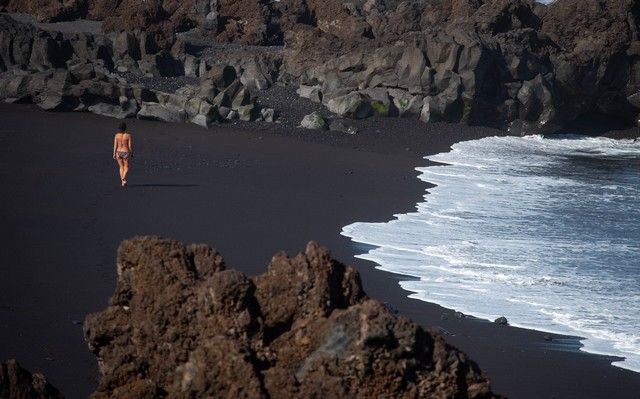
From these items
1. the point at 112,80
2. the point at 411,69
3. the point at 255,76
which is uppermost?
the point at 411,69

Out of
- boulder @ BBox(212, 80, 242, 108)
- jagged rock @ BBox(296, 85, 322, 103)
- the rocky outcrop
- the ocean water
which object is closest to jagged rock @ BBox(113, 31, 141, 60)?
the rocky outcrop

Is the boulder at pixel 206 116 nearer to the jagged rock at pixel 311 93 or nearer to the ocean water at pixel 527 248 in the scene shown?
the ocean water at pixel 527 248

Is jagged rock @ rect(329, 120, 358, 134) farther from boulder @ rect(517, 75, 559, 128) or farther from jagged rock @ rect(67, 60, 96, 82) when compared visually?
boulder @ rect(517, 75, 559, 128)

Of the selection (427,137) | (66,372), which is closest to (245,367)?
(66,372)

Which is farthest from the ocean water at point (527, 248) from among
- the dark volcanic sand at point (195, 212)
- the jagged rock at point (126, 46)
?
the jagged rock at point (126, 46)

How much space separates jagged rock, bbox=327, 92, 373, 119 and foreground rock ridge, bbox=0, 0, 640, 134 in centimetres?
4

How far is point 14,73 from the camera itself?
2708 cm

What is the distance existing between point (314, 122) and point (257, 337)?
71.9ft

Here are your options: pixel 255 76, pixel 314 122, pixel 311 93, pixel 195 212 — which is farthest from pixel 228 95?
pixel 195 212

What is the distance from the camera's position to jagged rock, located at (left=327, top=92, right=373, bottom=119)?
28.9 meters

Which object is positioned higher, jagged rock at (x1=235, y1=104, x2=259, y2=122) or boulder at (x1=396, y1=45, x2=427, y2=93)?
boulder at (x1=396, y1=45, x2=427, y2=93)

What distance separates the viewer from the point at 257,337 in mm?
4902

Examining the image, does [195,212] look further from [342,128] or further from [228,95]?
[228,95]

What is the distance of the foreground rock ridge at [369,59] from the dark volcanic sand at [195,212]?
8.58 ft
